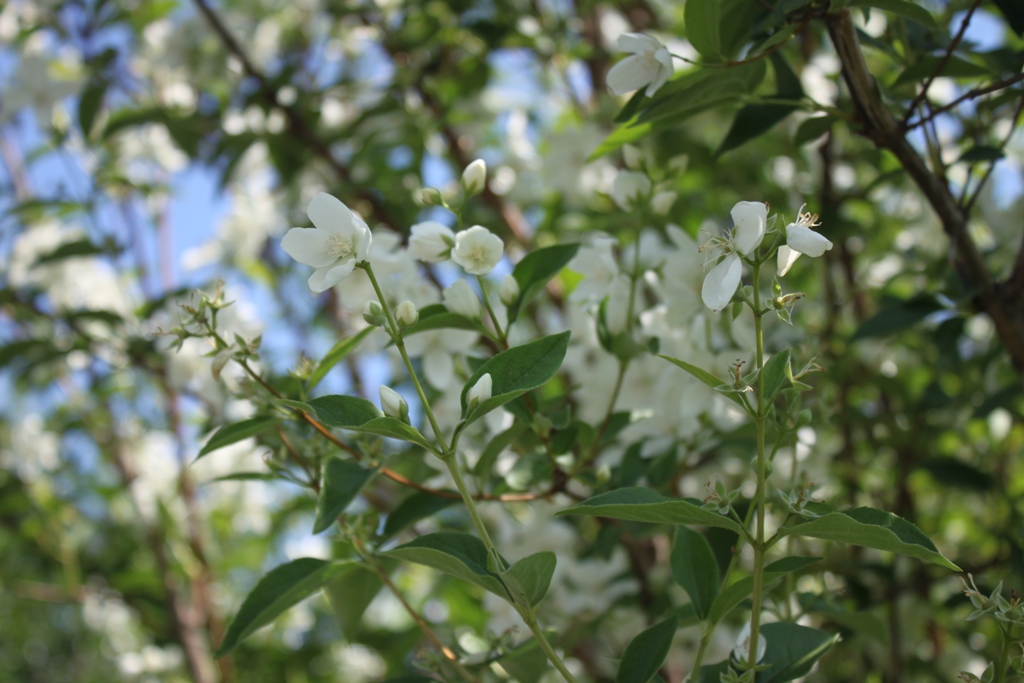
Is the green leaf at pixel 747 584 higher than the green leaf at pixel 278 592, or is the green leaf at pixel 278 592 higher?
the green leaf at pixel 747 584

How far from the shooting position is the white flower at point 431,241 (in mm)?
860

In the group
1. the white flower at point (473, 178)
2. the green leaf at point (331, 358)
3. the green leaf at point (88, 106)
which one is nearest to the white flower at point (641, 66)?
the white flower at point (473, 178)

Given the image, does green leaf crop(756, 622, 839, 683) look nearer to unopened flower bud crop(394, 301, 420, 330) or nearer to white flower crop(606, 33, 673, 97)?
unopened flower bud crop(394, 301, 420, 330)

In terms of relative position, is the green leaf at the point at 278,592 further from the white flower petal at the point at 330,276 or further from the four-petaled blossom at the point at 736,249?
the four-petaled blossom at the point at 736,249

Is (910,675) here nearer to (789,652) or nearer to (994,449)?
(994,449)

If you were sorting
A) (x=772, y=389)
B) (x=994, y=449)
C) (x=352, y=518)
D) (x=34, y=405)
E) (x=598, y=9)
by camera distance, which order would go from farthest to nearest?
(x=34, y=405) → (x=598, y=9) → (x=994, y=449) → (x=352, y=518) → (x=772, y=389)

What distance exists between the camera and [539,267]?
0.94 meters

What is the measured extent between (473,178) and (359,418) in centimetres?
33

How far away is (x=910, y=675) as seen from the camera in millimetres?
1441

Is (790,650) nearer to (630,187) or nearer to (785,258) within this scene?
(785,258)

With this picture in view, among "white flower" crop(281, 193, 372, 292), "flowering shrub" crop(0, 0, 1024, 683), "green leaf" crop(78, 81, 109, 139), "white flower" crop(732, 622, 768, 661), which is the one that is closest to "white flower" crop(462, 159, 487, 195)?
"flowering shrub" crop(0, 0, 1024, 683)

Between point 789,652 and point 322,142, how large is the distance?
1561 mm

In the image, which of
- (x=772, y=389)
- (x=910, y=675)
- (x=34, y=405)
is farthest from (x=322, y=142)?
(x=34, y=405)

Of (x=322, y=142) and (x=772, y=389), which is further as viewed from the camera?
(x=322, y=142)
